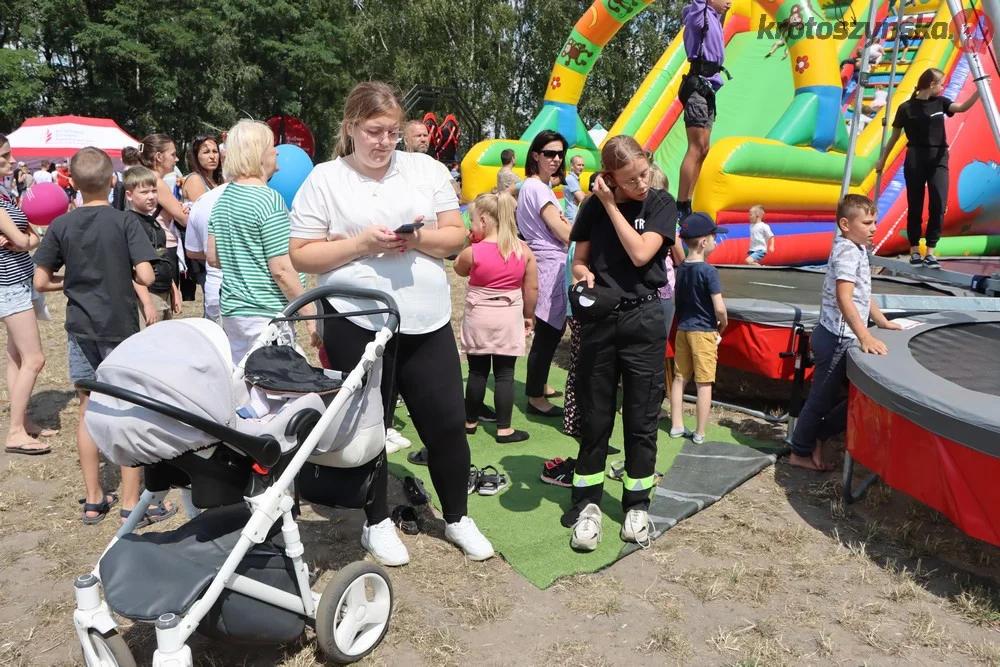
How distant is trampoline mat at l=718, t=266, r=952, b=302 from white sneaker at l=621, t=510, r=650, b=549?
2308mm

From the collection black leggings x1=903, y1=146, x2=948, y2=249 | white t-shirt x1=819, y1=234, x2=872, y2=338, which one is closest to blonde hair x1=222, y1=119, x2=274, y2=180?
white t-shirt x1=819, y1=234, x2=872, y2=338

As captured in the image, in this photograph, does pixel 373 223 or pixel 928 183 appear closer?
pixel 373 223

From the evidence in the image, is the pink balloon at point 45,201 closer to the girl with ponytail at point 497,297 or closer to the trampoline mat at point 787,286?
the girl with ponytail at point 497,297

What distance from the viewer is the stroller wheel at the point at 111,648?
2.04m

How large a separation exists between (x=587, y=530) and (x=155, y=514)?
2.01m

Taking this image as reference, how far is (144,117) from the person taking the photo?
32750mm

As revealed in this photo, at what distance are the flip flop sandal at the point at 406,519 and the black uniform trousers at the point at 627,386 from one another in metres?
0.78

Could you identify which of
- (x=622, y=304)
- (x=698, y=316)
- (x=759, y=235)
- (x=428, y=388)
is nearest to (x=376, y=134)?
(x=428, y=388)

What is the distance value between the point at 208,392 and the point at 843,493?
3.02m

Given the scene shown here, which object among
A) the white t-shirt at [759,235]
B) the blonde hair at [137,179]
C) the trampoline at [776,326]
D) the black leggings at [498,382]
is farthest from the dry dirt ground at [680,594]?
the white t-shirt at [759,235]

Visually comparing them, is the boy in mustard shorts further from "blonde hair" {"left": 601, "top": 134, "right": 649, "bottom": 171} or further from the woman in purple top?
"blonde hair" {"left": 601, "top": 134, "right": 649, "bottom": 171}

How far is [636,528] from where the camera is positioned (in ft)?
10.7

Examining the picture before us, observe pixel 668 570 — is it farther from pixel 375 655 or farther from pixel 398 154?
pixel 398 154

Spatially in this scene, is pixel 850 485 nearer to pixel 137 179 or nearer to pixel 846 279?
pixel 846 279
